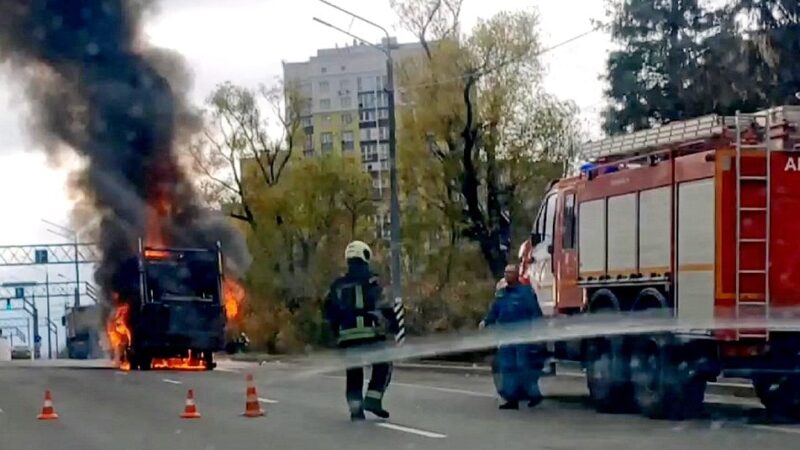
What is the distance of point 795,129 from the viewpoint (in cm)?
1506

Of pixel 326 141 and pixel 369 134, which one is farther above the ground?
pixel 369 134

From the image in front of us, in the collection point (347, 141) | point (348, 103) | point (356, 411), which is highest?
point (348, 103)

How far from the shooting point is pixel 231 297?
3934 centimetres

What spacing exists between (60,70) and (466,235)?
40.1 feet

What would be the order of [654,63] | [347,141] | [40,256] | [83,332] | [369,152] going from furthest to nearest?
[40,256], [369,152], [347,141], [83,332], [654,63]

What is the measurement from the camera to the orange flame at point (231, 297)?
37781 millimetres

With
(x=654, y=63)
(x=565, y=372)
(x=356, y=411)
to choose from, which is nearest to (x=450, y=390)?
(x=565, y=372)

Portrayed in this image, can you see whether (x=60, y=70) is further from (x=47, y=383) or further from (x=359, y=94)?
(x=359, y=94)

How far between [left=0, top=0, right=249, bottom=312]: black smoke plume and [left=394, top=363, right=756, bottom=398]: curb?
38.0ft

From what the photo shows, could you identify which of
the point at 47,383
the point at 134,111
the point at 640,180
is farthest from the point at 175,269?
the point at 640,180

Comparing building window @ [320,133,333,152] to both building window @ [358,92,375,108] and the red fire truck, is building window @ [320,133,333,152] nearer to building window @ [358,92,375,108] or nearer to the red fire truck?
building window @ [358,92,375,108]

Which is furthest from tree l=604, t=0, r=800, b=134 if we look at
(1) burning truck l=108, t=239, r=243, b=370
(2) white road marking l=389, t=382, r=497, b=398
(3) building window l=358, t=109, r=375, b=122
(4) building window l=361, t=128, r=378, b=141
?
(3) building window l=358, t=109, r=375, b=122

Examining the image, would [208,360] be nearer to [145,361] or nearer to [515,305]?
[145,361]

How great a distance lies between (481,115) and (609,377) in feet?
87.7
